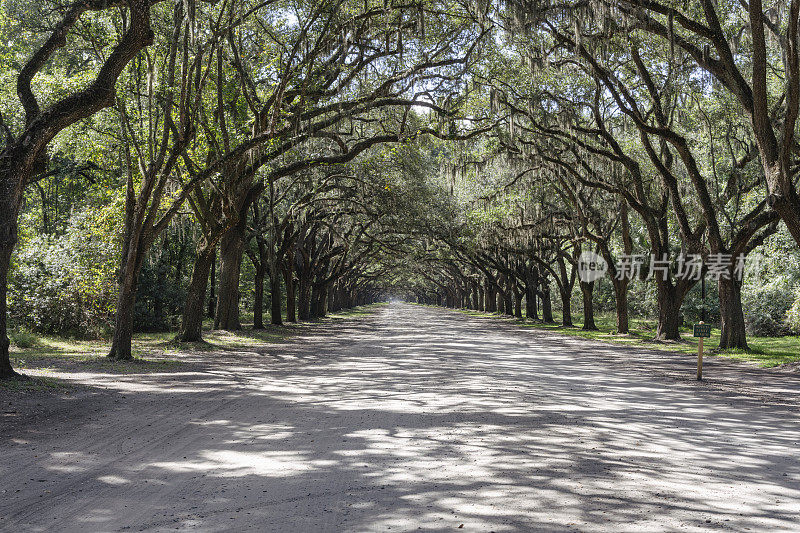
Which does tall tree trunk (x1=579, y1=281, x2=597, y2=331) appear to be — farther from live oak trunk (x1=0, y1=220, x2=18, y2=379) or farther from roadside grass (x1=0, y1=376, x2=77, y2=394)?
live oak trunk (x1=0, y1=220, x2=18, y2=379)

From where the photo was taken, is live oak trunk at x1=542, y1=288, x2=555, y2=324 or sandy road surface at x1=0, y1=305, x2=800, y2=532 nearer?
sandy road surface at x1=0, y1=305, x2=800, y2=532

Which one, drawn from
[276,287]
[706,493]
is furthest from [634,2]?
[276,287]

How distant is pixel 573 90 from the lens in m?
21.5

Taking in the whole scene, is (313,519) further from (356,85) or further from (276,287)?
(276,287)

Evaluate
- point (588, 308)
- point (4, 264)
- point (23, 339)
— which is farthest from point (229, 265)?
point (588, 308)

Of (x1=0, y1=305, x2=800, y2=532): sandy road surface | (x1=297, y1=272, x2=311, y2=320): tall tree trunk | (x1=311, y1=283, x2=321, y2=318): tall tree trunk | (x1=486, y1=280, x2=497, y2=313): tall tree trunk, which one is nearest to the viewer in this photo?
(x1=0, y1=305, x2=800, y2=532): sandy road surface

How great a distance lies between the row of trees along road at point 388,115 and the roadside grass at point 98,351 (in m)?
0.58

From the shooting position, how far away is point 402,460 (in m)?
5.71

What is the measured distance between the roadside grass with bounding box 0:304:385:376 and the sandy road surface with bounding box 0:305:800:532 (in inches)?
56.1

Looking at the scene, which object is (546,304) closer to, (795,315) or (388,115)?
(795,315)

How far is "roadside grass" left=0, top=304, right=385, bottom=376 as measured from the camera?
38.8 ft

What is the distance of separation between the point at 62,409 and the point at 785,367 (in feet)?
50.0

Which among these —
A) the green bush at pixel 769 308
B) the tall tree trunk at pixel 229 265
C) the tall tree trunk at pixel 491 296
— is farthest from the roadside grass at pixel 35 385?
the tall tree trunk at pixel 491 296

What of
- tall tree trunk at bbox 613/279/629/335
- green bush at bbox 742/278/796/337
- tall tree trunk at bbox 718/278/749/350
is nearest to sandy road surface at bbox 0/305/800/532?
tall tree trunk at bbox 718/278/749/350
